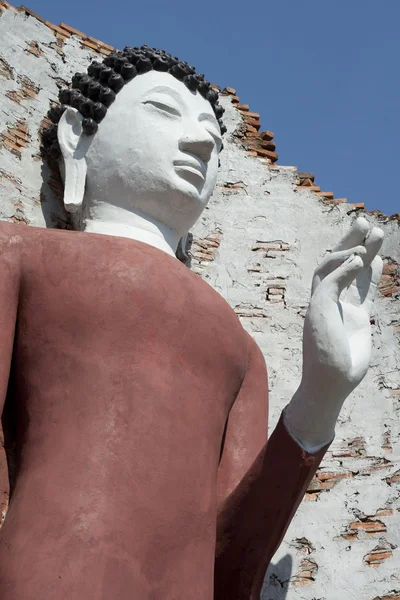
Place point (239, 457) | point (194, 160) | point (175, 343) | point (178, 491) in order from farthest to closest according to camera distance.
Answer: point (194, 160) → point (239, 457) → point (175, 343) → point (178, 491)

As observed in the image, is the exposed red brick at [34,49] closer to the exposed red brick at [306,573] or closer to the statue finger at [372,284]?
the statue finger at [372,284]

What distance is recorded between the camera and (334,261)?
12.7 feet

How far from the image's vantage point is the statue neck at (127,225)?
4.29 m

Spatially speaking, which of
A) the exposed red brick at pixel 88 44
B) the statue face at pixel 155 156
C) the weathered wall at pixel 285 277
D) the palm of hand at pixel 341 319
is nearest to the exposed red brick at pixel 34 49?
the weathered wall at pixel 285 277

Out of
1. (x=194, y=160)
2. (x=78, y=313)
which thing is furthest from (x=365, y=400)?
(x=78, y=313)

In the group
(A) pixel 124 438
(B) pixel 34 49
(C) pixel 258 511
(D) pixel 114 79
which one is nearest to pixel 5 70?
(B) pixel 34 49

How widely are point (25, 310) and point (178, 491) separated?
2.59 ft

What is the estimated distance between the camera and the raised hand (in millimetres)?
3705

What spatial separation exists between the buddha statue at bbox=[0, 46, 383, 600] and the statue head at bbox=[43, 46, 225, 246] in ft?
0.04

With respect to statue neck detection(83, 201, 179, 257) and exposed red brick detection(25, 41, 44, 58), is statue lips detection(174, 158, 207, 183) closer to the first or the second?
statue neck detection(83, 201, 179, 257)

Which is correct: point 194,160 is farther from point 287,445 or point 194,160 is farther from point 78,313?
point 287,445

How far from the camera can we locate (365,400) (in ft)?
16.5

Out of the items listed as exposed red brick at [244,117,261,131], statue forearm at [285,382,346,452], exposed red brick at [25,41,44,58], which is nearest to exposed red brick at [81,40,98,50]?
exposed red brick at [25,41,44,58]

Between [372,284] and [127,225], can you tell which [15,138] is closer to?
[127,225]
